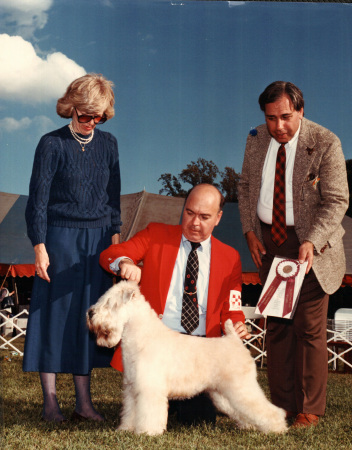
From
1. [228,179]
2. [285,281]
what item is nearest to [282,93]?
[285,281]

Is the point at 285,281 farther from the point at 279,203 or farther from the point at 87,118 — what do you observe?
the point at 87,118

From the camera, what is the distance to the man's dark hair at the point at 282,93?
3.24m

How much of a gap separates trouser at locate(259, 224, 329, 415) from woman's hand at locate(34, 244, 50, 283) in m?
1.53

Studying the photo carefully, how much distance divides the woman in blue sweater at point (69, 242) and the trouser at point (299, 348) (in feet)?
3.93

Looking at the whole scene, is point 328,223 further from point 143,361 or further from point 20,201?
point 20,201

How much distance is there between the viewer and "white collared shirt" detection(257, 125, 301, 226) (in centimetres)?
338

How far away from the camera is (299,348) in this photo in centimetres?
335

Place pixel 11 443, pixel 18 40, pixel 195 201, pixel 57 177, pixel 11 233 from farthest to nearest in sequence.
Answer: pixel 11 233 < pixel 18 40 < pixel 57 177 < pixel 195 201 < pixel 11 443

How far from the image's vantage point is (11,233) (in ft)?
25.5

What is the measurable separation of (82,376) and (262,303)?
1326 millimetres

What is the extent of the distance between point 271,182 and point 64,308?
169 centimetres

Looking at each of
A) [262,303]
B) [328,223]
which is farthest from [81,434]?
[328,223]

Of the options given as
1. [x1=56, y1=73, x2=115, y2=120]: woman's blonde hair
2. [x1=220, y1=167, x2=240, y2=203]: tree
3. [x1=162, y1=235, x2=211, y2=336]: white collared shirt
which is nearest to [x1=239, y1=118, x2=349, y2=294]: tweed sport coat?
[x1=162, y1=235, x2=211, y2=336]: white collared shirt

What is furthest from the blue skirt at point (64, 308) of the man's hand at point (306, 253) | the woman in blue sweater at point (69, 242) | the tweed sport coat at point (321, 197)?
the tweed sport coat at point (321, 197)
